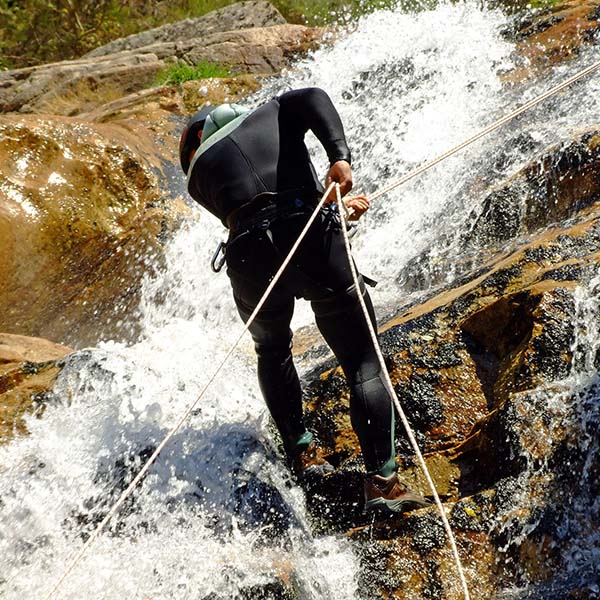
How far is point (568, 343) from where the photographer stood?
2.98 metres

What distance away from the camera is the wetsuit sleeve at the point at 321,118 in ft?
9.12

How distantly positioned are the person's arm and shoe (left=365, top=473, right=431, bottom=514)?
3.34ft

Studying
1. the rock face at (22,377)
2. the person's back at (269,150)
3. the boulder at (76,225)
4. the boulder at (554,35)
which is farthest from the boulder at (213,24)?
the person's back at (269,150)

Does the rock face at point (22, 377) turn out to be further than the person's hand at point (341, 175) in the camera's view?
Yes

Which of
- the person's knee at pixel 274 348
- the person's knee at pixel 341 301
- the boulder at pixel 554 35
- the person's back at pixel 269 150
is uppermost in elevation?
the person's back at pixel 269 150

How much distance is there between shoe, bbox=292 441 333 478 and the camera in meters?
3.20

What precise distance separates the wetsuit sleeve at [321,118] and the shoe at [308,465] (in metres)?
1.19

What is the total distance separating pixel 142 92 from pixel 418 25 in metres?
3.24

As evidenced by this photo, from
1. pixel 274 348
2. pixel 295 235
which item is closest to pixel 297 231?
pixel 295 235

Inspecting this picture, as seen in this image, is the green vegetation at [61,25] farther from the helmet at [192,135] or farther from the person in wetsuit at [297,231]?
the person in wetsuit at [297,231]

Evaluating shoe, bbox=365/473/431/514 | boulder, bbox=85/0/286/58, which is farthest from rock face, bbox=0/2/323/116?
shoe, bbox=365/473/431/514

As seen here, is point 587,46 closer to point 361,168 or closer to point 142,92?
point 361,168

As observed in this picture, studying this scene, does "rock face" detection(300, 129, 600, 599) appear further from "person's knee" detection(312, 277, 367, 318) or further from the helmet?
the helmet

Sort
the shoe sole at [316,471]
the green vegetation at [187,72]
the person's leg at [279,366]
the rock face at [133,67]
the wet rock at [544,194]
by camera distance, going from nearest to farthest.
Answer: the person's leg at [279,366], the shoe sole at [316,471], the wet rock at [544,194], the green vegetation at [187,72], the rock face at [133,67]
